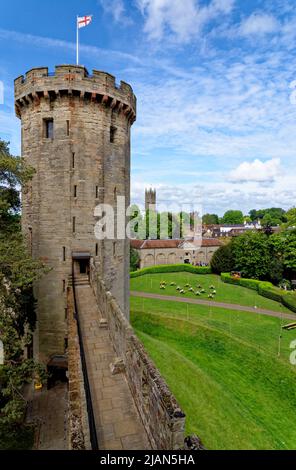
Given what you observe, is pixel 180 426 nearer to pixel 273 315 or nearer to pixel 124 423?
pixel 124 423

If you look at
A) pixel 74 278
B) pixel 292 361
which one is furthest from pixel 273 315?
pixel 74 278

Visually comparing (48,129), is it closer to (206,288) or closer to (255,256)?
(206,288)

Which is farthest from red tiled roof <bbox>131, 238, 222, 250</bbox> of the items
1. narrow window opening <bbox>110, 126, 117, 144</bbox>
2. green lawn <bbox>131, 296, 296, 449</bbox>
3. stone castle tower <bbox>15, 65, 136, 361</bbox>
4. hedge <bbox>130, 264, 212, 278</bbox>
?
stone castle tower <bbox>15, 65, 136, 361</bbox>

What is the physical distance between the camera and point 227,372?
21969 millimetres

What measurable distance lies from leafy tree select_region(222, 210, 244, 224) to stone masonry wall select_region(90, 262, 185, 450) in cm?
16844

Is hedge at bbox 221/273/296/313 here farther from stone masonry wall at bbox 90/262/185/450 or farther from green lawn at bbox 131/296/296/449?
stone masonry wall at bbox 90/262/185/450

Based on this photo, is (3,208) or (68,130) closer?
(3,208)

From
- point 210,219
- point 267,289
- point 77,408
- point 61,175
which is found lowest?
point 267,289

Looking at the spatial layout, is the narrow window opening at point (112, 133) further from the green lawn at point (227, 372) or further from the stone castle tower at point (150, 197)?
the stone castle tower at point (150, 197)

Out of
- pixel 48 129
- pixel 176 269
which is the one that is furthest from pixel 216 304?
pixel 48 129

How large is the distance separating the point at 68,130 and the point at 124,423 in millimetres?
15291

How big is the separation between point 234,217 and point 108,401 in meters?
174

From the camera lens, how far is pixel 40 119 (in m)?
17.3

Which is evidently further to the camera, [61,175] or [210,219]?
[210,219]
